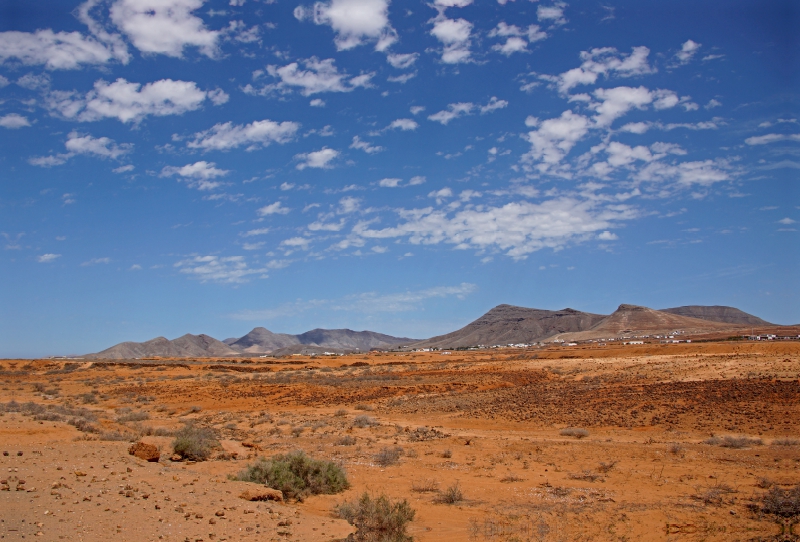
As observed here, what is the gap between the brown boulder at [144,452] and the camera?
12.8 m

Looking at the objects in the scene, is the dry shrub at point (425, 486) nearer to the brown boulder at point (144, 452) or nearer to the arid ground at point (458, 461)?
the arid ground at point (458, 461)

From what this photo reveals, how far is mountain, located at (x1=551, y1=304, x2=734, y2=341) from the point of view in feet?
520

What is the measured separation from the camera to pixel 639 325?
17250cm

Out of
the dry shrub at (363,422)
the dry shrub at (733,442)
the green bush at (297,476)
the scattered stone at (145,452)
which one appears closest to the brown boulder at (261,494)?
the green bush at (297,476)

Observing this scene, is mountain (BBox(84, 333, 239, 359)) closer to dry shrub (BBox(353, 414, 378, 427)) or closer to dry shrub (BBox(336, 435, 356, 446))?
dry shrub (BBox(353, 414, 378, 427))

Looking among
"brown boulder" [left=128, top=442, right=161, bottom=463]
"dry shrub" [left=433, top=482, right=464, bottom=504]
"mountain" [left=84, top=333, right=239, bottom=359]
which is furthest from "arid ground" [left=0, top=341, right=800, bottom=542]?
"mountain" [left=84, top=333, right=239, bottom=359]

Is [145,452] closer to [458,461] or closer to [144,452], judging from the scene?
[144,452]

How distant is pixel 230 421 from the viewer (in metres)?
25.0

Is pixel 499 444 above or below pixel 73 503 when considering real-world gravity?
below

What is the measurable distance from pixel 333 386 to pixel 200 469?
29.3 meters

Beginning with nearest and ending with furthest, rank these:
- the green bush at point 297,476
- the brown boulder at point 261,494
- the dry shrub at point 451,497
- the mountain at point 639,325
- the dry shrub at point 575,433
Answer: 1. the brown boulder at point 261,494
2. the dry shrub at point 451,497
3. the green bush at point 297,476
4. the dry shrub at point 575,433
5. the mountain at point 639,325

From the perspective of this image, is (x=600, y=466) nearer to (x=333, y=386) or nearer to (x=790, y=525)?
(x=790, y=525)

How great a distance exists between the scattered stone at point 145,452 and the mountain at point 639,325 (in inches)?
6239

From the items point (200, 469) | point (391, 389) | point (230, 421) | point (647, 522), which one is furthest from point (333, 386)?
point (647, 522)
